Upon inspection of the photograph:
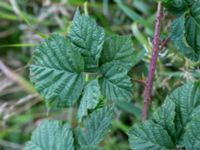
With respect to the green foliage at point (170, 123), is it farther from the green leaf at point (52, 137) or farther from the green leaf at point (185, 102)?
the green leaf at point (52, 137)

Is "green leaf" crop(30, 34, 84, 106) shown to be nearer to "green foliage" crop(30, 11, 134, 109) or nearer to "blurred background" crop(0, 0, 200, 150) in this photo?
"green foliage" crop(30, 11, 134, 109)

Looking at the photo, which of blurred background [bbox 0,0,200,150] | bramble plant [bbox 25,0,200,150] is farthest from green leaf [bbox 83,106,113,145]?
blurred background [bbox 0,0,200,150]

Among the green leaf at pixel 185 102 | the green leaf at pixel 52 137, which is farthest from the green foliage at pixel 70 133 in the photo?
the green leaf at pixel 185 102

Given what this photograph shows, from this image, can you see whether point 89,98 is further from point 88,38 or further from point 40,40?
point 40,40

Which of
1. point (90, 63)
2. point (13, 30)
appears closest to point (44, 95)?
point (90, 63)

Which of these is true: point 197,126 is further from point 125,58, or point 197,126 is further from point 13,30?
point 13,30

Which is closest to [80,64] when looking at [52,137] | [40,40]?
[52,137]
